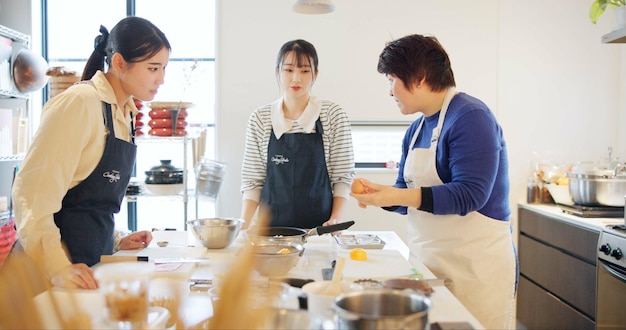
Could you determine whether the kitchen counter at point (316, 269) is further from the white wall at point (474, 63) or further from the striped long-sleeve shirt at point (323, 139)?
the white wall at point (474, 63)

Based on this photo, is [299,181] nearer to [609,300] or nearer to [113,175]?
[113,175]

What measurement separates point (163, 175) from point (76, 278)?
2.23 metres

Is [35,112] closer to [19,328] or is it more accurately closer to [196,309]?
[196,309]

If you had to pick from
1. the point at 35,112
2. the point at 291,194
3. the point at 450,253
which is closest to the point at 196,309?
the point at 450,253

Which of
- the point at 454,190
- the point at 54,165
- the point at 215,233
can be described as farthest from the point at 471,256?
the point at 54,165

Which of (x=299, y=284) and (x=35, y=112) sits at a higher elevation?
(x=35, y=112)

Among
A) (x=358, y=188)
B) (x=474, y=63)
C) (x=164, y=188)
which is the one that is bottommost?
(x=164, y=188)

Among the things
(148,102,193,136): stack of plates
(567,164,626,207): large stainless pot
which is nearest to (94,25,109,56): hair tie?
(148,102,193,136): stack of plates

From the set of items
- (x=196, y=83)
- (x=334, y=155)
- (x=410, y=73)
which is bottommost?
(x=334, y=155)

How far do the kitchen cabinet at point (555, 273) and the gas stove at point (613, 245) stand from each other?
115 millimetres

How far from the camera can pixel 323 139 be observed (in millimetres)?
2615

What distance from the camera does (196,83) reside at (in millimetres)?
4254

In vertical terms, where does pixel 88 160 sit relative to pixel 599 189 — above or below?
above

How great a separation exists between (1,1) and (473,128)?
3.86 metres
